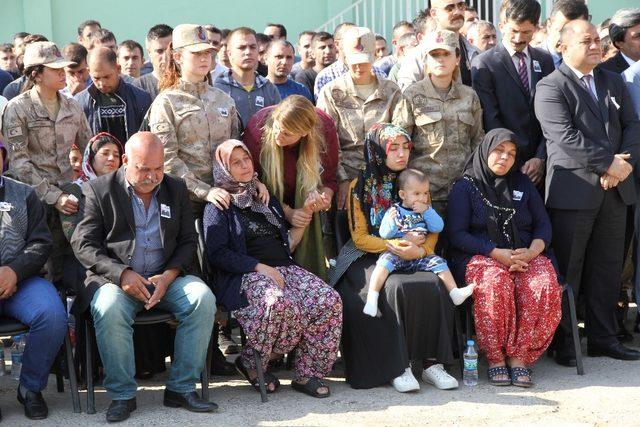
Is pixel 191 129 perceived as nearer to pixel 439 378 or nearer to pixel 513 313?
pixel 439 378

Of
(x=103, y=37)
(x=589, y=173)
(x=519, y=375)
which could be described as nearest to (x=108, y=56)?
(x=103, y=37)

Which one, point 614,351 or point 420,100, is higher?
point 420,100

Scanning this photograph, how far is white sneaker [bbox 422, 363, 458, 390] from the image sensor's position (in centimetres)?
595

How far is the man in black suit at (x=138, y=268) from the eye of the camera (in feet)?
17.9

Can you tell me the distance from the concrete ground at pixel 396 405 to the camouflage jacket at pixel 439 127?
1.49 meters

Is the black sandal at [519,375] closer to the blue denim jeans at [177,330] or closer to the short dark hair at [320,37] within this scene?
the blue denim jeans at [177,330]

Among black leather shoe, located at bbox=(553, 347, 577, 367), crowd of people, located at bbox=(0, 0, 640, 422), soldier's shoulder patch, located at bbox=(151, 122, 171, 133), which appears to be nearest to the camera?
crowd of people, located at bbox=(0, 0, 640, 422)

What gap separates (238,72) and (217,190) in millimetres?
1808

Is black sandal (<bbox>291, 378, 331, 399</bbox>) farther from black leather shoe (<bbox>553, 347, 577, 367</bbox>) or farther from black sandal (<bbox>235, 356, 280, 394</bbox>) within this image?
black leather shoe (<bbox>553, 347, 577, 367</bbox>)

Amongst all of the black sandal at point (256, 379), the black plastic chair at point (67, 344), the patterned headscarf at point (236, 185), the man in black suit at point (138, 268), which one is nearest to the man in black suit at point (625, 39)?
the patterned headscarf at point (236, 185)

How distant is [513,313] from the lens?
6141mm

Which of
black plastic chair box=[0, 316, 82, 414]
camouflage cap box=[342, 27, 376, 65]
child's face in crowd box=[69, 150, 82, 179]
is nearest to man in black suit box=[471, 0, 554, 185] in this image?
camouflage cap box=[342, 27, 376, 65]

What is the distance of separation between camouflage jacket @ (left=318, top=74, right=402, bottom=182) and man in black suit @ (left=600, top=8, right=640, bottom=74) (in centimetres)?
186

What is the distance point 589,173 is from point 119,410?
3.43 meters
